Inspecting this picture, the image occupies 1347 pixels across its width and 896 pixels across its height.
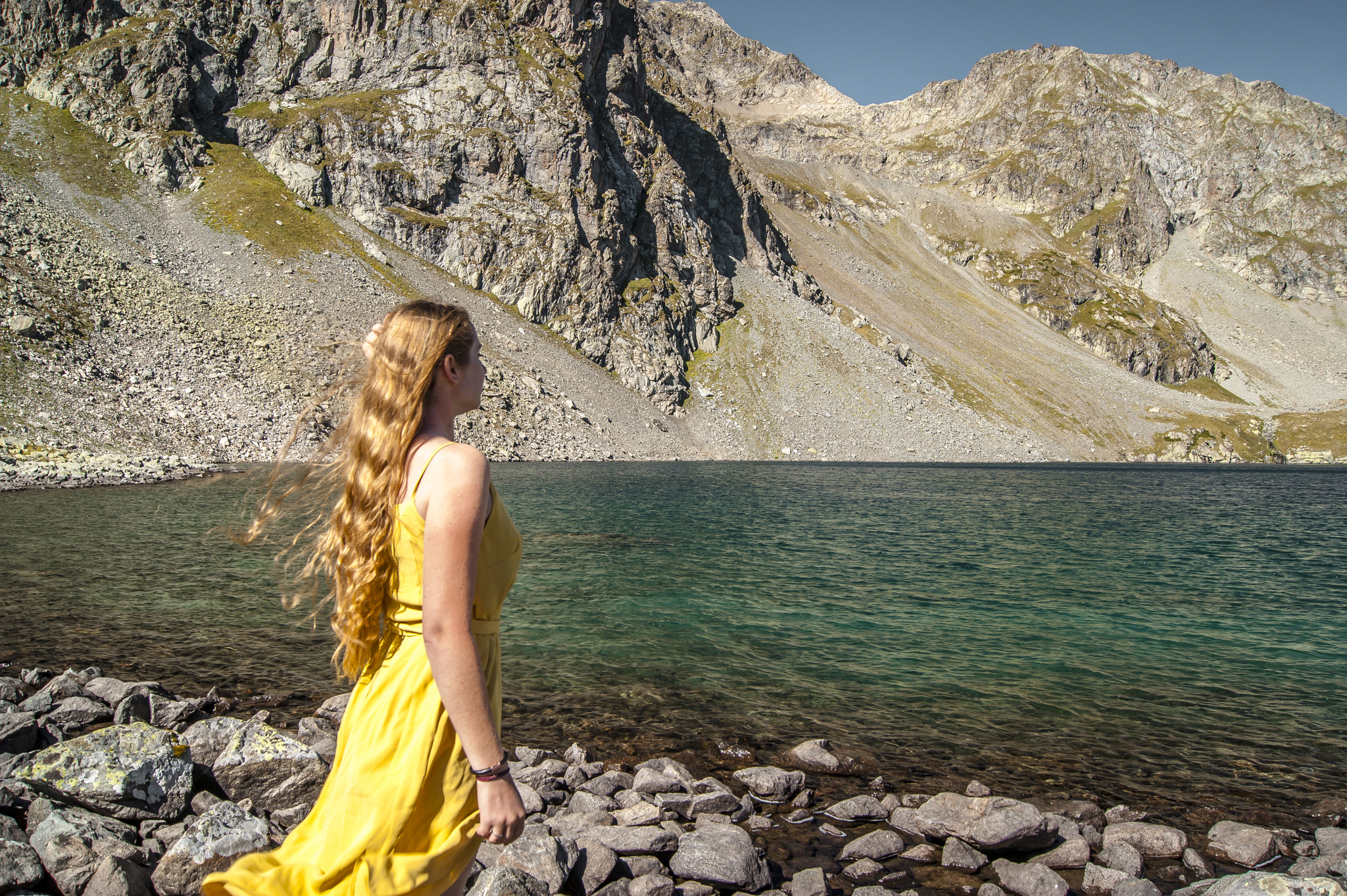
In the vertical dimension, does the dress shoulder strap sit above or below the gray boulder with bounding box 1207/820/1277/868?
above

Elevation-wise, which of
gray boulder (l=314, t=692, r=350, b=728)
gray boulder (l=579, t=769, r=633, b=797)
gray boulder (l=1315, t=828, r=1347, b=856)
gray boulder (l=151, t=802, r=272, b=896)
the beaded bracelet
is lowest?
gray boulder (l=314, t=692, r=350, b=728)

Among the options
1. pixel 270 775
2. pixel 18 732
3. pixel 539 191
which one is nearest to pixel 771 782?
pixel 270 775

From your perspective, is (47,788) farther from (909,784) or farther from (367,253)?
(367,253)

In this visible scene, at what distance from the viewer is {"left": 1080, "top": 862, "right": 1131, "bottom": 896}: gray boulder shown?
6.92 m

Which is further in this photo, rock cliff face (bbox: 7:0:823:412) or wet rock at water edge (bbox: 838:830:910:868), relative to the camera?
rock cliff face (bbox: 7:0:823:412)

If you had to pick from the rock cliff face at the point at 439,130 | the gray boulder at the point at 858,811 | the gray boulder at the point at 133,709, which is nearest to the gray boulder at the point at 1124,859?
the gray boulder at the point at 858,811

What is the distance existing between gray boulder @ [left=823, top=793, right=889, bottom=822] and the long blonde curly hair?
266 inches

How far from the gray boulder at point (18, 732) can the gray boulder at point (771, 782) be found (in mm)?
7920

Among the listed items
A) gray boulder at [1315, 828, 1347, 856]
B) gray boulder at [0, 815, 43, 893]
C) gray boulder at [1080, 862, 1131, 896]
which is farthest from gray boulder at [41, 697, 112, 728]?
gray boulder at [1315, 828, 1347, 856]

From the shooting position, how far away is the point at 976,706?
11992 mm

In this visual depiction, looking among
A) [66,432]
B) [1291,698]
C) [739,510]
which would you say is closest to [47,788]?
[1291,698]

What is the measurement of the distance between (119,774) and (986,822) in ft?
27.0

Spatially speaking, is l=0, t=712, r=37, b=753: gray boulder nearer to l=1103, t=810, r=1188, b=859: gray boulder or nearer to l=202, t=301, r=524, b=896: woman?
l=202, t=301, r=524, b=896: woman

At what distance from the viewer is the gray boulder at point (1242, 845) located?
7.55 meters
